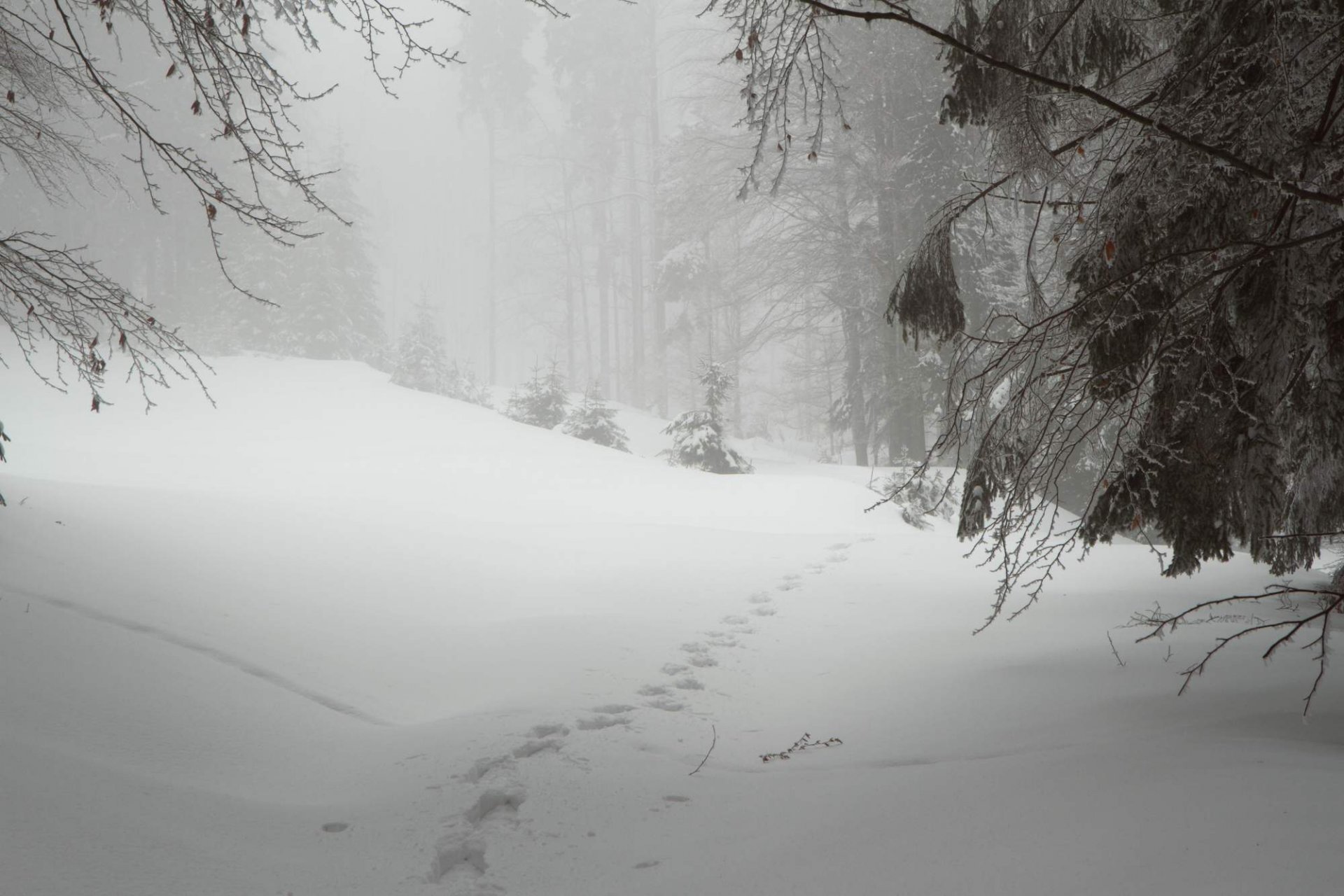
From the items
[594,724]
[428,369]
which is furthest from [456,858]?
[428,369]

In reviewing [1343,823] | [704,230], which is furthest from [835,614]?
[704,230]

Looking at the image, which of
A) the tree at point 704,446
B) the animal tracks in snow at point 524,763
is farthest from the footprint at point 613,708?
the tree at point 704,446

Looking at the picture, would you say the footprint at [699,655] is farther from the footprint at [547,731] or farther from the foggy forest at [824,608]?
the footprint at [547,731]

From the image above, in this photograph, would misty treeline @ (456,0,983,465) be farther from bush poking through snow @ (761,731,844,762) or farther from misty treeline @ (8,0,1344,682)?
bush poking through snow @ (761,731,844,762)

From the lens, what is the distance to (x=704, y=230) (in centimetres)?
1905

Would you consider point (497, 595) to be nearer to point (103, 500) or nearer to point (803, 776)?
point (103, 500)

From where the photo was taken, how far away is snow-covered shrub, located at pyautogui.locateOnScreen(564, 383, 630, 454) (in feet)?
54.7

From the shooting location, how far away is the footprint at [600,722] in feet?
11.3

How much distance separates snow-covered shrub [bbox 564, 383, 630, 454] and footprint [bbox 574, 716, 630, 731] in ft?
43.0

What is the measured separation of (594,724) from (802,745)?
38.6 inches

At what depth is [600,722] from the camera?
11.5 feet

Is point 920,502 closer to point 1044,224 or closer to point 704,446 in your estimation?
point 704,446

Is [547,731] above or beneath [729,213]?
beneath

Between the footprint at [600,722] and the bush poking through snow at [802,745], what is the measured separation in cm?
73
